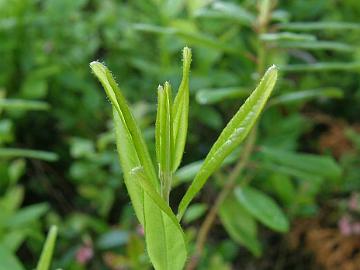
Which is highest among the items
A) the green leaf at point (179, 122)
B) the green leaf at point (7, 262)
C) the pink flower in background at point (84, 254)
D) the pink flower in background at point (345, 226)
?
the green leaf at point (179, 122)

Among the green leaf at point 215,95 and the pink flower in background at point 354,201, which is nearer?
the green leaf at point 215,95

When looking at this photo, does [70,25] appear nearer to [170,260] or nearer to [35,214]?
[35,214]

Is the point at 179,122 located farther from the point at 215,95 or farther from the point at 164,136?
the point at 215,95

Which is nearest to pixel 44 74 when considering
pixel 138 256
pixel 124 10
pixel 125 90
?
pixel 125 90

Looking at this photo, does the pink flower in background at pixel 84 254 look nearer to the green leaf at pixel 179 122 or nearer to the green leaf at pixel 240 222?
the green leaf at pixel 240 222

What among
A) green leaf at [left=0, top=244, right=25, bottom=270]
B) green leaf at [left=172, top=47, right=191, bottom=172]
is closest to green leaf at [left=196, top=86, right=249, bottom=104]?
green leaf at [left=0, top=244, right=25, bottom=270]

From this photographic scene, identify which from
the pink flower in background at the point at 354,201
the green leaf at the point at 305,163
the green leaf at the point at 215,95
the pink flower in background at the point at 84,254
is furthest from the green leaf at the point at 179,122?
the pink flower in background at the point at 354,201

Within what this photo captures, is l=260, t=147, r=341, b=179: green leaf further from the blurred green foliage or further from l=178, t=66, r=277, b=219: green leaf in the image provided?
l=178, t=66, r=277, b=219: green leaf
